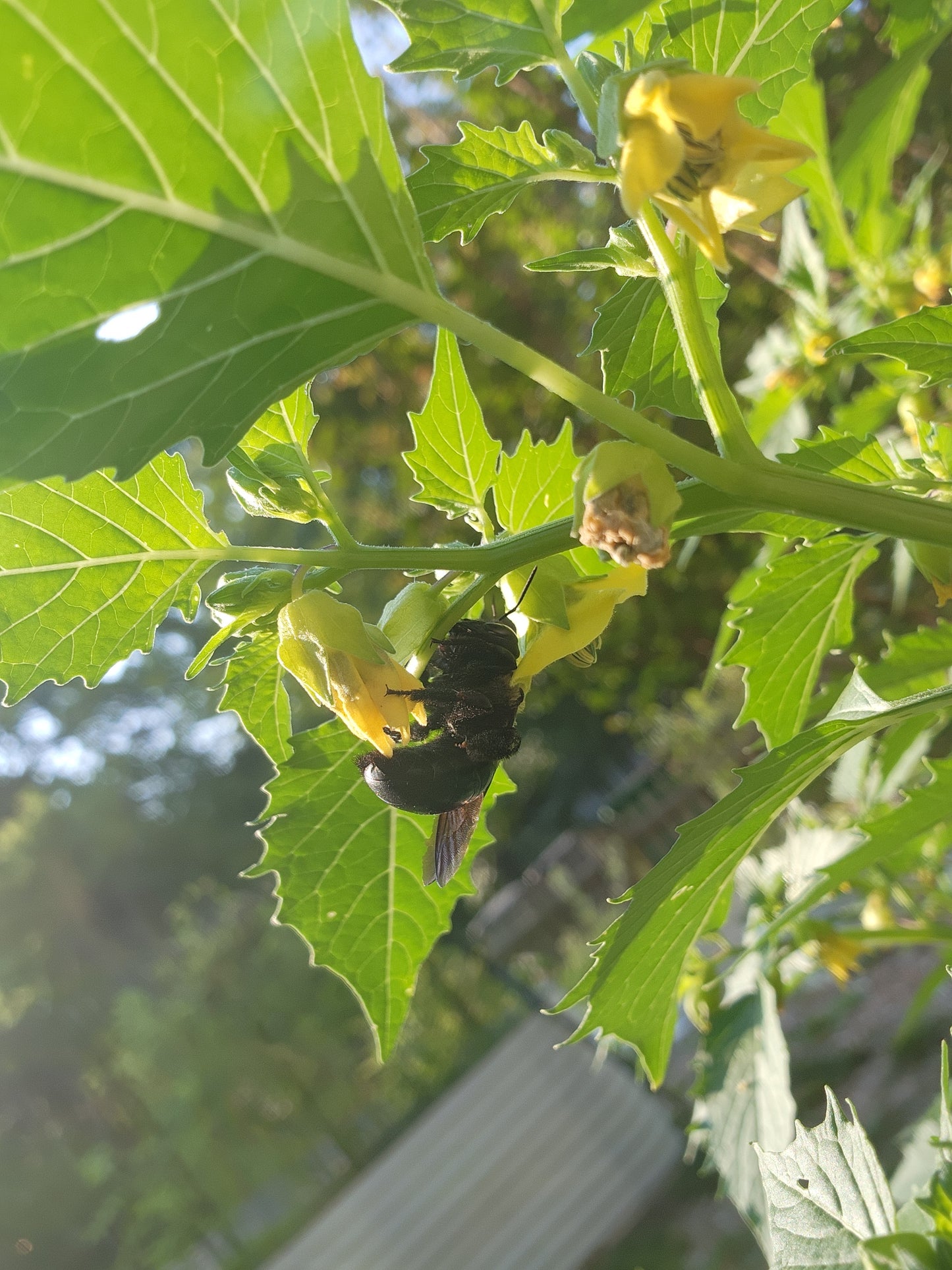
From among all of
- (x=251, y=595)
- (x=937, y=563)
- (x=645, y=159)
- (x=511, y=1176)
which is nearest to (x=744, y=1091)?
(x=937, y=563)

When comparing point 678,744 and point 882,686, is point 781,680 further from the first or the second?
point 678,744

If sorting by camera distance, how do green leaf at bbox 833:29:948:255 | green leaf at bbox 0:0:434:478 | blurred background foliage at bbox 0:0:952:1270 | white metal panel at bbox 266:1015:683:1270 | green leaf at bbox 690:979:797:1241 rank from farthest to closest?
white metal panel at bbox 266:1015:683:1270 → blurred background foliage at bbox 0:0:952:1270 → green leaf at bbox 833:29:948:255 → green leaf at bbox 690:979:797:1241 → green leaf at bbox 0:0:434:478

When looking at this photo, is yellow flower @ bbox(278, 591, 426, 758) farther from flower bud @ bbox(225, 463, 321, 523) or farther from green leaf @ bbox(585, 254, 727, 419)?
green leaf @ bbox(585, 254, 727, 419)

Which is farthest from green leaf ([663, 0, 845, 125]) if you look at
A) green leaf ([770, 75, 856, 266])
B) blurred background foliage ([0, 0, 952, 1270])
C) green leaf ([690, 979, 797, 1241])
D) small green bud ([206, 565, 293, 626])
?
blurred background foliage ([0, 0, 952, 1270])

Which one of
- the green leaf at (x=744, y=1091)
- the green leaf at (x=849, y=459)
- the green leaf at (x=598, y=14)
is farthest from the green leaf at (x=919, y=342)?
the green leaf at (x=744, y=1091)

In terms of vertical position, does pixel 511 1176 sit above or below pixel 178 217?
below

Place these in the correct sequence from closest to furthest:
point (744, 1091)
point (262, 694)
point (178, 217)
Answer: point (178, 217) < point (262, 694) < point (744, 1091)

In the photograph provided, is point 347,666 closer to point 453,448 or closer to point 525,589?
point 525,589
